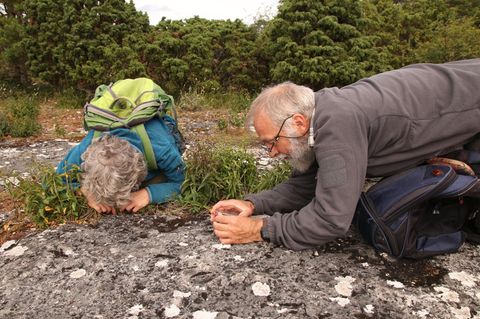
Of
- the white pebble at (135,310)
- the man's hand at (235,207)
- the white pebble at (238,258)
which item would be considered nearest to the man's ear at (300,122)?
the man's hand at (235,207)

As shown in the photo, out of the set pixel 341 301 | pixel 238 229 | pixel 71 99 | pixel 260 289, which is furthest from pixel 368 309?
pixel 71 99

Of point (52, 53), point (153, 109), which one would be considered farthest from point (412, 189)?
point (52, 53)

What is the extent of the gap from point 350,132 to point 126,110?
5.92ft

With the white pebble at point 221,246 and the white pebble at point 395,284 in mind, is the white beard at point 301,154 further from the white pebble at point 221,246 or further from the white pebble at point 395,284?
the white pebble at point 395,284

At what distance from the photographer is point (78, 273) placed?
2.36m

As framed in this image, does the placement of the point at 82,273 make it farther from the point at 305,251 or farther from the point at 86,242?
the point at 305,251

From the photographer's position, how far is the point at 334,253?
253cm

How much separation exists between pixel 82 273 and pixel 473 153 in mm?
2581

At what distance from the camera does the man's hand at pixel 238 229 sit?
101 inches

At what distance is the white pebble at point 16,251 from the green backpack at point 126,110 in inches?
38.4

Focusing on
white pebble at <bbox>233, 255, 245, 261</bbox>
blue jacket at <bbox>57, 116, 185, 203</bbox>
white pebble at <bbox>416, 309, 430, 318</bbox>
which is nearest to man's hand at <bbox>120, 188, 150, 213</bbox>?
blue jacket at <bbox>57, 116, 185, 203</bbox>

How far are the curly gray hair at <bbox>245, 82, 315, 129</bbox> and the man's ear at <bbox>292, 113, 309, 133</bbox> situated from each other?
0.07 ft

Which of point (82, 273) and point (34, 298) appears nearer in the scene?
point (34, 298)

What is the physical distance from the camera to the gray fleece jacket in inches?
86.1
